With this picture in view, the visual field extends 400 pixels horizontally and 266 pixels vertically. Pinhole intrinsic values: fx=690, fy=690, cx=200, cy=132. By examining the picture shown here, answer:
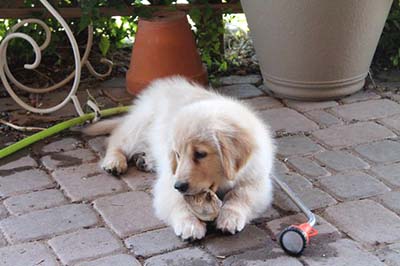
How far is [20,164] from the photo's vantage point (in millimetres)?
3609

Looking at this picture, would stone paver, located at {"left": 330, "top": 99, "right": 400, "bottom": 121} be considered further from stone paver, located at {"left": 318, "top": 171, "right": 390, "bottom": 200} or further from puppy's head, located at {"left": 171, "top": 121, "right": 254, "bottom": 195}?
puppy's head, located at {"left": 171, "top": 121, "right": 254, "bottom": 195}

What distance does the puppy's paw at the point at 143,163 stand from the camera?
351cm

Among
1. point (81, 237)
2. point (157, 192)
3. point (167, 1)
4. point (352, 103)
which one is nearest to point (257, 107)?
point (352, 103)

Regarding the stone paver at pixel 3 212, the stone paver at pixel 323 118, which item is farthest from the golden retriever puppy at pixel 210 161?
the stone paver at pixel 323 118

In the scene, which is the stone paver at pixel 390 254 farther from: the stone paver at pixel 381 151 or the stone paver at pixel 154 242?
the stone paver at pixel 381 151

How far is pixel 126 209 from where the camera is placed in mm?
3096

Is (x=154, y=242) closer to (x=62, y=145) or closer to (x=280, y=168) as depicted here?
(x=280, y=168)

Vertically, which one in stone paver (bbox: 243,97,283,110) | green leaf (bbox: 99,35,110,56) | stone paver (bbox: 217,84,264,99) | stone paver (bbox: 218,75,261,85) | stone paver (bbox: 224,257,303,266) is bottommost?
stone paver (bbox: 224,257,303,266)

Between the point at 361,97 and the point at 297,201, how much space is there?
5.60ft

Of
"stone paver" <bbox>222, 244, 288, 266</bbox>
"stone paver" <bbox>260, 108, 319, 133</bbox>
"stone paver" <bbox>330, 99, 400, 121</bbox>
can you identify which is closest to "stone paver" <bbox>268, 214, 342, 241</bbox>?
"stone paver" <bbox>222, 244, 288, 266</bbox>

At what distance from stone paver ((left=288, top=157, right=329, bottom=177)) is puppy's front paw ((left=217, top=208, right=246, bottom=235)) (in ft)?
2.34

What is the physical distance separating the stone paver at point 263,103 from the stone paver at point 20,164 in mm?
1453

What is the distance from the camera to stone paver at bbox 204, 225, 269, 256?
8.95ft

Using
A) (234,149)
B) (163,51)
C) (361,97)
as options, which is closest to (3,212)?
(234,149)
